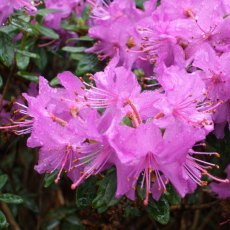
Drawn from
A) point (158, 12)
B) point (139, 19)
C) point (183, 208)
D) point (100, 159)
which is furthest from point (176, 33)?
point (183, 208)

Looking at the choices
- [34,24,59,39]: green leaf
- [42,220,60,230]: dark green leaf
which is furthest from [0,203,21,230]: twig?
[34,24,59,39]: green leaf

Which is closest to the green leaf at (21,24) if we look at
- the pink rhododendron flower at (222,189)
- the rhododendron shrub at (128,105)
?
the rhododendron shrub at (128,105)

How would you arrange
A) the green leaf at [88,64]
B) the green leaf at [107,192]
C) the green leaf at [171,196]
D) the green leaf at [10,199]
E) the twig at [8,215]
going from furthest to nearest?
the twig at [8,215] → the green leaf at [88,64] → the green leaf at [10,199] → the green leaf at [171,196] → the green leaf at [107,192]

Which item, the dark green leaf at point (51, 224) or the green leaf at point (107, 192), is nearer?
the green leaf at point (107, 192)

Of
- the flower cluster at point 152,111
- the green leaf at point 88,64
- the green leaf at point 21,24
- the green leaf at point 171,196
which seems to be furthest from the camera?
the green leaf at point 88,64

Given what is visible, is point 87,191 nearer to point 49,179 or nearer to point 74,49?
point 49,179

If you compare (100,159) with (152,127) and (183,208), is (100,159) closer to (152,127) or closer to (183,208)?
(152,127)

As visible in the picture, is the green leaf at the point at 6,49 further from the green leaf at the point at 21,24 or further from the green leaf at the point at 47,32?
the green leaf at the point at 47,32
